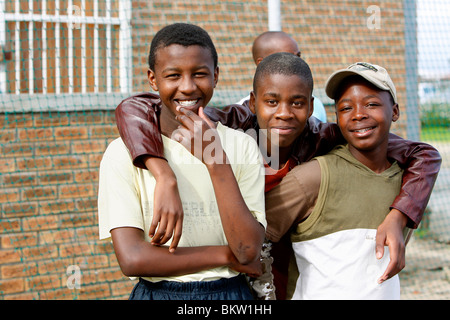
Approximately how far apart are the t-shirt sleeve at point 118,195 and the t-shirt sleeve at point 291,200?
551mm

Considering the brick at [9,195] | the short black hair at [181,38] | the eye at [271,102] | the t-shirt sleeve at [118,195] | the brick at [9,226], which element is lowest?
the brick at [9,226]

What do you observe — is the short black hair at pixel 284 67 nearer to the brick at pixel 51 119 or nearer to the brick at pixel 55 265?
the brick at pixel 51 119

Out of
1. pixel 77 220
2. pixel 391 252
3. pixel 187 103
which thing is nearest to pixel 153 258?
pixel 187 103

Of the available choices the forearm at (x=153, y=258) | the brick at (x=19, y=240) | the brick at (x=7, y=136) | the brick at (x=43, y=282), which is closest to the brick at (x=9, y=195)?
the brick at (x=19, y=240)

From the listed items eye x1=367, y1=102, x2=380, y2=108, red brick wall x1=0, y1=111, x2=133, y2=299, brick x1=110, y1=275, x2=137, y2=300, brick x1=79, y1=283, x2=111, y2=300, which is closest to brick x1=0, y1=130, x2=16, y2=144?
red brick wall x1=0, y1=111, x2=133, y2=299

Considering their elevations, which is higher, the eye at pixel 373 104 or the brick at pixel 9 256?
the eye at pixel 373 104

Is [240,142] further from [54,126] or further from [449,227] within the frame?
[449,227]

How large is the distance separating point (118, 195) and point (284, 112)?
0.77 meters

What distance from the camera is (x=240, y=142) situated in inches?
74.8

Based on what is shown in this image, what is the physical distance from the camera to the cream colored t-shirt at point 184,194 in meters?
1.73

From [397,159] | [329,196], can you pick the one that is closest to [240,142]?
[329,196]

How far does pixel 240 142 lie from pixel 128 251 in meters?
0.58

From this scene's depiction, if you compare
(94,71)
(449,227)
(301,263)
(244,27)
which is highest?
(244,27)

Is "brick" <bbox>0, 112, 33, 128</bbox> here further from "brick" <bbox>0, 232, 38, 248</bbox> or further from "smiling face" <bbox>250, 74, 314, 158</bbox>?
"smiling face" <bbox>250, 74, 314, 158</bbox>
